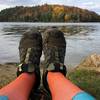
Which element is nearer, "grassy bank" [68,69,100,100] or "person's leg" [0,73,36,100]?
"person's leg" [0,73,36,100]

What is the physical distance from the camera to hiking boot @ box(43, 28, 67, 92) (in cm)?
423

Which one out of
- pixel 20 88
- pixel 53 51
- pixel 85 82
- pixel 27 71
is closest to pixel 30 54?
pixel 53 51

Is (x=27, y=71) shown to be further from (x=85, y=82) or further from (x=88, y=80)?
(x=88, y=80)

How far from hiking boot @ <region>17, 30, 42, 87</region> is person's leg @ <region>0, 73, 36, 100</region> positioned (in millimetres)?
98

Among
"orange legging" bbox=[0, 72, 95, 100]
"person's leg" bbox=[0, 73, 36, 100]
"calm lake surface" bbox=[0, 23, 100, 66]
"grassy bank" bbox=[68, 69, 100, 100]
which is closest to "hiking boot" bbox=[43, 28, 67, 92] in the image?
"orange legging" bbox=[0, 72, 95, 100]

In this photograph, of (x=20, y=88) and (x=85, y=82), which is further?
(x=85, y=82)

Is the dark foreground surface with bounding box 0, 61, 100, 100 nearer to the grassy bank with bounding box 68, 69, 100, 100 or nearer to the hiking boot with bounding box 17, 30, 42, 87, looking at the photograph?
the grassy bank with bounding box 68, 69, 100, 100

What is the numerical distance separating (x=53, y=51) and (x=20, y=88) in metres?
1.61

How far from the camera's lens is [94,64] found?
25.7 ft

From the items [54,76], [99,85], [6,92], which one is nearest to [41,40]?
[99,85]

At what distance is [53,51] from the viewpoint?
5.11 meters

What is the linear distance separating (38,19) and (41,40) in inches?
3264

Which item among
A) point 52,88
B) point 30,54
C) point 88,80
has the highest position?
point 30,54

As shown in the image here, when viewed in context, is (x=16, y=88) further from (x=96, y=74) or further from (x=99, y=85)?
(x=96, y=74)
